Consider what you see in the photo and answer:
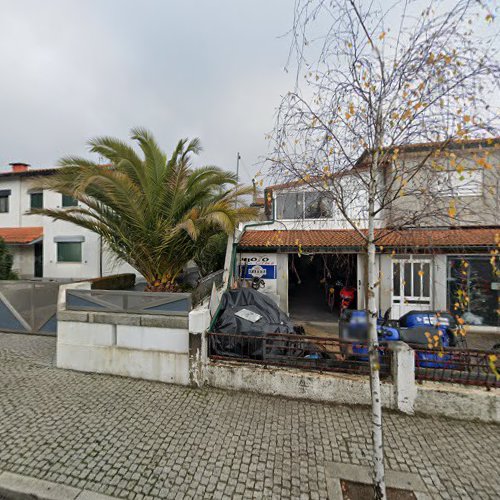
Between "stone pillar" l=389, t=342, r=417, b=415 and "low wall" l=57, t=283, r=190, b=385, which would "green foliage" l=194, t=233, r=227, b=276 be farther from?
"stone pillar" l=389, t=342, r=417, b=415

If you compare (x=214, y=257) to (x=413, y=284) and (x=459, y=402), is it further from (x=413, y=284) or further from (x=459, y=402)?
(x=459, y=402)

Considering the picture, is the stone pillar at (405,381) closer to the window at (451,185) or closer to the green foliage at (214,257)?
the window at (451,185)

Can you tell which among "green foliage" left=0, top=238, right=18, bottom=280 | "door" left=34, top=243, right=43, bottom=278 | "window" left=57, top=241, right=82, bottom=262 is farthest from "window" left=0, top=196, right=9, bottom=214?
"green foliage" left=0, top=238, right=18, bottom=280

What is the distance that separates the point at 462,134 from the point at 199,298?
15.5 feet

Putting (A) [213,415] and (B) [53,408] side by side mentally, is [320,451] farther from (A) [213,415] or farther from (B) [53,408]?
(B) [53,408]

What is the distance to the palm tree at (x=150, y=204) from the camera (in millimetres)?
5422

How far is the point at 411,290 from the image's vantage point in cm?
811

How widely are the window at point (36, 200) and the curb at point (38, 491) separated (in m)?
14.8

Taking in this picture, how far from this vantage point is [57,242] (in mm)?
12852

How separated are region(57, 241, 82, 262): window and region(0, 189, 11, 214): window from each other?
15.2ft

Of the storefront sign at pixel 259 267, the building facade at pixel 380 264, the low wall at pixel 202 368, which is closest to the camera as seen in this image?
the low wall at pixel 202 368

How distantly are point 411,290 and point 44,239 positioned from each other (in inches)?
646

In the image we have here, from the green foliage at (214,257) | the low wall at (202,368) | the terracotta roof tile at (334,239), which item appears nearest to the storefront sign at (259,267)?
the terracotta roof tile at (334,239)

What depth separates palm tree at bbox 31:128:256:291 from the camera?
5422 millimetres
